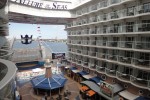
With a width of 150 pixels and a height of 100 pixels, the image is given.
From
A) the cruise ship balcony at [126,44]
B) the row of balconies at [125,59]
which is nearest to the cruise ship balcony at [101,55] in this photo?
the row of balconies at [125,59]

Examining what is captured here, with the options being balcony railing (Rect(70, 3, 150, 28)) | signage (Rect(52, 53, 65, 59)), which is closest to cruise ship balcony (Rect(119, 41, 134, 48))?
balcony railing (Rect(70, 3, 150, 28))

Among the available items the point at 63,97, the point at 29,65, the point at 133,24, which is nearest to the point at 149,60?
the point at 133,24

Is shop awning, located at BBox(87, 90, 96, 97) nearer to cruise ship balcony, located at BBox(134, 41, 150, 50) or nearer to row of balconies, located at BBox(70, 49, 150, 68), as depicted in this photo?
row of balconies, located at BBox(70, 49, 150, 68)

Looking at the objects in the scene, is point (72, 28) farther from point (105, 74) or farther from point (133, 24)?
point (133, 24)

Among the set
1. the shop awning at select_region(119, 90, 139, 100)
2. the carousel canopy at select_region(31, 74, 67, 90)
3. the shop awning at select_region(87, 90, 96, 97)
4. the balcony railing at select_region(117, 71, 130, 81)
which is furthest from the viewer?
the carousel canopy at select_region(31, 74, 67, 90)

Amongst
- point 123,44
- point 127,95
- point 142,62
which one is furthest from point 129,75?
point 123,44

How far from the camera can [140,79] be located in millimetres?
18938

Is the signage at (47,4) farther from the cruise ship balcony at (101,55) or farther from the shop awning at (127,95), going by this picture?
the shop awning at (127,95)

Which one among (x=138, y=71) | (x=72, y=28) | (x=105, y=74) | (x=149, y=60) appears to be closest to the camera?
(x=149, y=60)

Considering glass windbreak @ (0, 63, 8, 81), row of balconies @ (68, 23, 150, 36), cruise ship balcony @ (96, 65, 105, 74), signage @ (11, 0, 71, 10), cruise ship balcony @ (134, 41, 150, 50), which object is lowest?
cruise ship balcony @ (96, 65, 105, 74)

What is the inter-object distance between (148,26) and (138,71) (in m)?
5.99

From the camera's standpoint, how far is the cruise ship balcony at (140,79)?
1843cm

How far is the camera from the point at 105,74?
86.2 ft

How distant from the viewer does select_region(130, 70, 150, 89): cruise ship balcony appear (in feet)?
60.5
